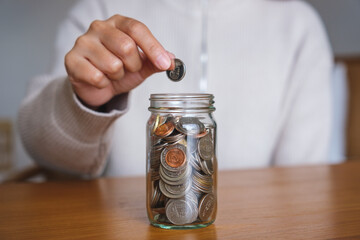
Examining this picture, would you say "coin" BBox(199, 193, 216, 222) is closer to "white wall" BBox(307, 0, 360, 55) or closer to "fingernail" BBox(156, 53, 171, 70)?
"fingernail" BBox(156, 53, 171, 70)

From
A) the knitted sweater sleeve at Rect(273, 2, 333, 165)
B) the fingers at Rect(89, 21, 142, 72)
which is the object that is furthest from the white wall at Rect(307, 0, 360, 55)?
the fingers at Rect(89, 21, 142, 72)

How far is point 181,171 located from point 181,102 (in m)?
0.09

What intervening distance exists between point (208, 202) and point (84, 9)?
899mm

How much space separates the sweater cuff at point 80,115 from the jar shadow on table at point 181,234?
271 millimetres

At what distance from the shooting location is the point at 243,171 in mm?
990

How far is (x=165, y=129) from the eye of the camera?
51 centimetres

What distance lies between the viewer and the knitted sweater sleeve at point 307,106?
1.37 m

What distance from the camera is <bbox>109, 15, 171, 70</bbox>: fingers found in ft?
1.76

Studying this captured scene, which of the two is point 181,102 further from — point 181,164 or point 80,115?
point 80,115

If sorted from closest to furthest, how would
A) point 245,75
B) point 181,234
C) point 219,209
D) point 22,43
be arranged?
point 181,234 → point 219,209 → point 245,75 → point 22,43

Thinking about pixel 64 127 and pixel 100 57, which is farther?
pixel 64 127

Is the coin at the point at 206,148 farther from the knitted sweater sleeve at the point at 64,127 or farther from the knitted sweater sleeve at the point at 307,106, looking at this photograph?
the knitted sweater sleeve at the point at 307,106

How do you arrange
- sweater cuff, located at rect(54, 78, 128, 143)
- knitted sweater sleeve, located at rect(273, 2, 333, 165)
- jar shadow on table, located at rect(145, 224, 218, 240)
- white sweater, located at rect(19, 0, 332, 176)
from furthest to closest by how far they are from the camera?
knitted sweater sleeve, located at rect(273, 2, 333, 165) < white sweater, located at rect(19, 0, 332, 176) < sweater cuff, located at rect(54, 78, 128, 143) < jar shadow on table, located at rect(145, 224, 218, 240)

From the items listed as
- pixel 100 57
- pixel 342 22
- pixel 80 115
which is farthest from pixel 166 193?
pixel 342 22
